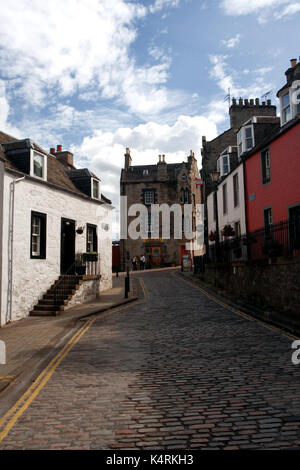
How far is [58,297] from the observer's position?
1599cm

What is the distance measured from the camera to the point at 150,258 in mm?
45406

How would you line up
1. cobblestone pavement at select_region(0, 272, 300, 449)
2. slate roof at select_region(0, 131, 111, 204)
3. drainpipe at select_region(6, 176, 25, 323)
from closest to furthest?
1. cobblestone pavement at select_region(0, 272, 300, 449)
2. drainpipe at select_region(6, 176, 25, 323)
3. slate roof at select_region(0, 131, 111, 204)

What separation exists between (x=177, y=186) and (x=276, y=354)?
40.1 meters

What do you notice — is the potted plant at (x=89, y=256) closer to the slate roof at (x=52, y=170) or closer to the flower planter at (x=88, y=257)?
the flower planter at (x=88, y=257)

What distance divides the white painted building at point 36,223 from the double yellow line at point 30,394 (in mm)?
5841

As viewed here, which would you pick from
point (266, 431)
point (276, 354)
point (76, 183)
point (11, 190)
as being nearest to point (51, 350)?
point (276, 354)

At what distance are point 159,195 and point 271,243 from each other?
3363cm

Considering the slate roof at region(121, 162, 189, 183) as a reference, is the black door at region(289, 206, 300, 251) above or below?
below

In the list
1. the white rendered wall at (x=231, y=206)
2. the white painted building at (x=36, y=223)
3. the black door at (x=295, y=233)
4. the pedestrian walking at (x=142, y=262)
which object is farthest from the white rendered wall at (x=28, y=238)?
the pedestrian walking at (x=142, y=262)

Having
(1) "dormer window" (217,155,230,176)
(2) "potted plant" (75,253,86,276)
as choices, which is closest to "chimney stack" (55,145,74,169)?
(2) "potted plant" (75,253,86,276)

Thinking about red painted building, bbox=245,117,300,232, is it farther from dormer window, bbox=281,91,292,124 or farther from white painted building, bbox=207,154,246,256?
white painted building, bbox=207,154,246,256

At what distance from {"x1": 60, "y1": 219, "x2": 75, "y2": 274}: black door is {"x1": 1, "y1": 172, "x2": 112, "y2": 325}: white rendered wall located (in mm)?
280

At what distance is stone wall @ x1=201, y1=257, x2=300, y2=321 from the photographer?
38.1ft
